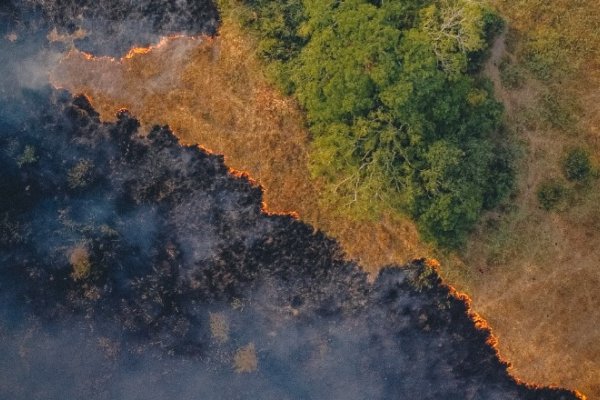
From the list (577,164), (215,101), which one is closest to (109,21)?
(215,101)

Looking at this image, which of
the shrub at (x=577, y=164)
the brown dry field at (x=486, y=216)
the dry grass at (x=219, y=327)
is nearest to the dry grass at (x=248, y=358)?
the dry grass at (x=219, y=327)

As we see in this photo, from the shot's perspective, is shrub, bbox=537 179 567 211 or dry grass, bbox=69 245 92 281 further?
shrub, bbox=537 179 567 211

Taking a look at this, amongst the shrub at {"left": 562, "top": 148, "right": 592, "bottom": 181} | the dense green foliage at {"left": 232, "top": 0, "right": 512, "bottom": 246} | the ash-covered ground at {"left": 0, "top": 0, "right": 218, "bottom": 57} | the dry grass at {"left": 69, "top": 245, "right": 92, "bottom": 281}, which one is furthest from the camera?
the shrub at {"left": 562, "top": 148, "right": 592, "bottom": 181}

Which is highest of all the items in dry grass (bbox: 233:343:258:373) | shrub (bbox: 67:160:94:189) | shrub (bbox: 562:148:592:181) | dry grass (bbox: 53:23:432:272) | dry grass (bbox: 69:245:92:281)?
shrub (bbox: 562:148:592:181)

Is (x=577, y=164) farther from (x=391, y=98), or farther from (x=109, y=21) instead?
(x=109, y=21)

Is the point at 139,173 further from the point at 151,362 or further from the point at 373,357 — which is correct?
the point at 373,357

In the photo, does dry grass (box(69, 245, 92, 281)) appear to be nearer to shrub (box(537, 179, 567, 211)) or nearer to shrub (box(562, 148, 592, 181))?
shrub (box(537, 179, 567, 211))

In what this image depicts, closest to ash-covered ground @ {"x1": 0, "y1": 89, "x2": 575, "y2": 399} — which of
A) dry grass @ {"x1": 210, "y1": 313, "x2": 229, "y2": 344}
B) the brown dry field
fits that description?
dry grass @ {"x1": 210, "y1": 313, "x2": 229, "y2": 344}

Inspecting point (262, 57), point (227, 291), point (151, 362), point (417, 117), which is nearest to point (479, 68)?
point (417, 117)
